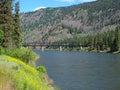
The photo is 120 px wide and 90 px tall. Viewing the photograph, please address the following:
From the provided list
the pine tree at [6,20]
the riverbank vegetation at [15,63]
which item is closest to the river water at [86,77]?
the riverbank vegetation at [15,63]

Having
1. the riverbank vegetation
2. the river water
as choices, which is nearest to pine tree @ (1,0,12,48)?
the riverbank vegetation

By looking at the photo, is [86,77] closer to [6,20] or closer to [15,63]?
[6,20]

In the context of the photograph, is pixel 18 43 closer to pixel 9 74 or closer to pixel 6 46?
pixel 6 46

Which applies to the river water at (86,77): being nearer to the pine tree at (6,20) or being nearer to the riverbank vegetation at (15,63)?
the riverbank vegetation at (15,63)

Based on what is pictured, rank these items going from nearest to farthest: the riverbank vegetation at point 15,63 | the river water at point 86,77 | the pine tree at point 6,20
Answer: the riverbank vegetation at point 15,63
the river water at point 86,77
the pine tree at point 6,20

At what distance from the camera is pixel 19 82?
2044 cm

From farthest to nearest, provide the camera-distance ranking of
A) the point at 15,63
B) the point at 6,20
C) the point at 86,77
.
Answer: the point at 6,20 → the point at 86,77 → the point at 15,63

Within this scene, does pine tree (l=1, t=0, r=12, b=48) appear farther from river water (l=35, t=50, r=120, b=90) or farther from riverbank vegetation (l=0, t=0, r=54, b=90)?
river water (l=35, t=50, r=120, b=90)

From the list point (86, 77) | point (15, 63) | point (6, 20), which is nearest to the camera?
point (15, 63)

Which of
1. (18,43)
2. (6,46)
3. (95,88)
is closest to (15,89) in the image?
(95,88)

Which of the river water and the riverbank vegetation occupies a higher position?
the riverbank vegetation

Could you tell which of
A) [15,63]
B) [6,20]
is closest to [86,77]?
[6,20]

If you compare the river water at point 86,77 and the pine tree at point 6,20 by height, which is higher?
the pine tree at point 6,20

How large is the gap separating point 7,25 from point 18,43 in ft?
73.9
